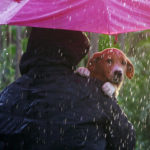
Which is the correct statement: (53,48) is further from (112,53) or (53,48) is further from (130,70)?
A: (130,70)

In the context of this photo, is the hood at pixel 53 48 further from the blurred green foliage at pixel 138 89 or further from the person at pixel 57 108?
the blurred green foliage at pixel 138 89

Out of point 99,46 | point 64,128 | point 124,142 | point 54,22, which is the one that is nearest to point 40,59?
point 54,22

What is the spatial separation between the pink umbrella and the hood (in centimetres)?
13

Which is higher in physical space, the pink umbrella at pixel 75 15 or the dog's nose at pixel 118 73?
the pink umbrella at pixel 75 15

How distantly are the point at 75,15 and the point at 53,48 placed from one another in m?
0.31

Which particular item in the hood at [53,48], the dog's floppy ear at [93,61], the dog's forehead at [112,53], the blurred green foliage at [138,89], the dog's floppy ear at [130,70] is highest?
the hood at [53,48]

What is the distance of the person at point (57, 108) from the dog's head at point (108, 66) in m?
0.96

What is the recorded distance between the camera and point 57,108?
2664mm

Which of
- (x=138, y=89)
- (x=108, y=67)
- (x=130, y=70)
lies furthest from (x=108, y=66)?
(x=138, y=89)

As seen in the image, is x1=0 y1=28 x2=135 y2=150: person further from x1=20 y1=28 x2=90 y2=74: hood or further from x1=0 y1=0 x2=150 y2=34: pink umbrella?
x1=0 y1=0 x2=150 y2=34: pink umbrella

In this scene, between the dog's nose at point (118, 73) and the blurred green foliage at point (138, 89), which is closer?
the dog's nose at point (118, 73)

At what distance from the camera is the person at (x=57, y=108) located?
264 cm

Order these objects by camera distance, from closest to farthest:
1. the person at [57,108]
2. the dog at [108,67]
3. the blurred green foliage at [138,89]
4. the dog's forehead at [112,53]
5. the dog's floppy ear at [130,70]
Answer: the person at [57,108], the dog at [108,67], the dog's forehead at [112,53], the dog's floppy ear at [130,70], the blurred green foliage at [138,89]

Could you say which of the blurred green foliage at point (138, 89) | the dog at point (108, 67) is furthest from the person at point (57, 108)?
the blurred green foliage at point (138, 89)
